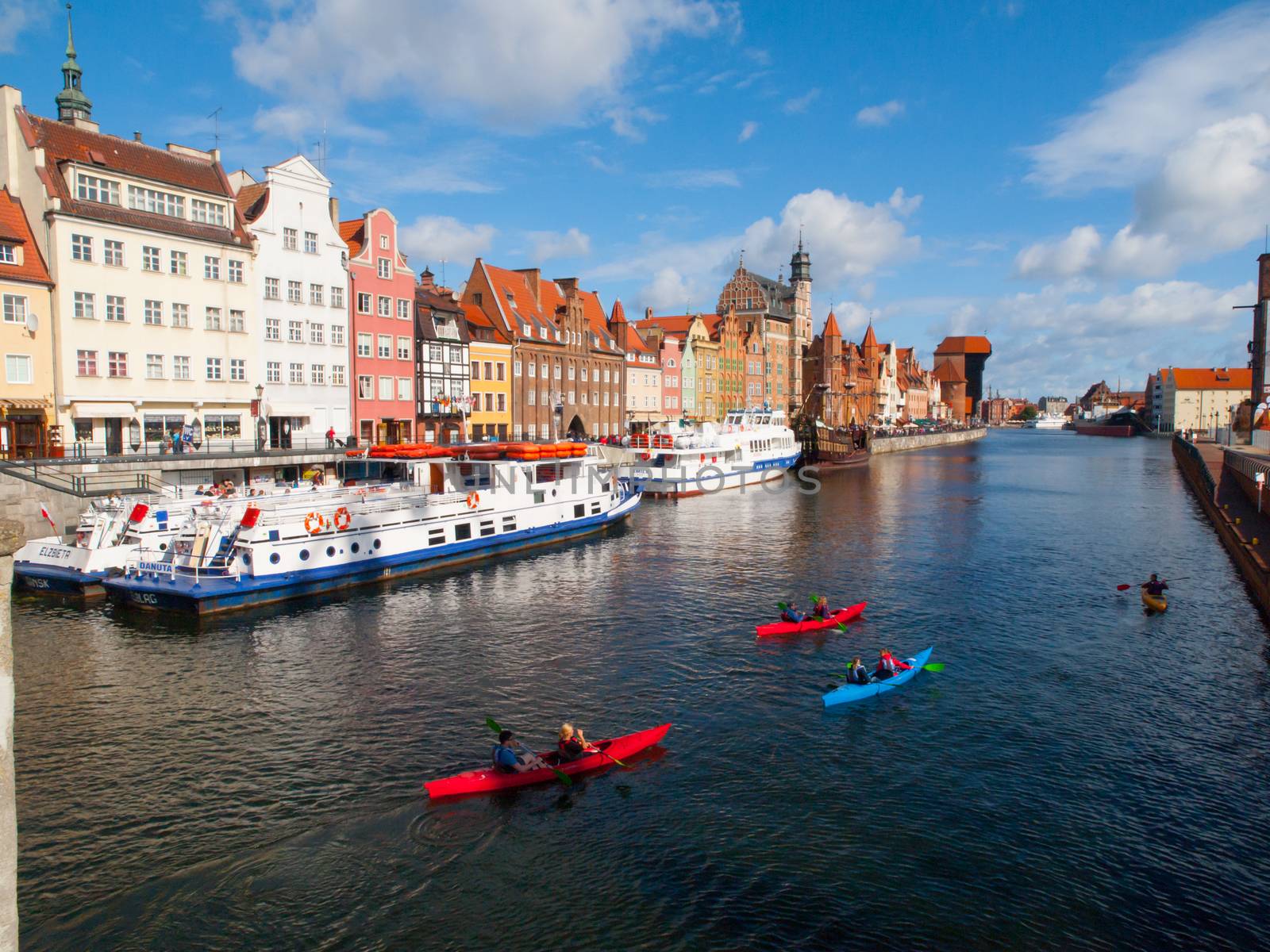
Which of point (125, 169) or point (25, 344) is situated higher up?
point (125, 169)

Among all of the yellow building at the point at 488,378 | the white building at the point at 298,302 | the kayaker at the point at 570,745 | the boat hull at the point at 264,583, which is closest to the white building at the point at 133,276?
the white building at the point at 298,302

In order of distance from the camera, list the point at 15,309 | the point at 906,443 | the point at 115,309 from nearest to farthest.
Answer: the point at 15,309 → the point at 115,309 → the point at 906,443

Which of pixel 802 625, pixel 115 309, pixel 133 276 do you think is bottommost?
pixel 802 625

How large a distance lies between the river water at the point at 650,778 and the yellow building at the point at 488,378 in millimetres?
41548

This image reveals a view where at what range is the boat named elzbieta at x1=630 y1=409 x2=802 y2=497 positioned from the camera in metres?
74.7

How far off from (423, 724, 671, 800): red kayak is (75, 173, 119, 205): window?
46203 mm

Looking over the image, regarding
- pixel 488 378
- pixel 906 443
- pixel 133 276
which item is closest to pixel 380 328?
pixel 488 378

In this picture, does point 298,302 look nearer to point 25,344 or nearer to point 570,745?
point 25,344

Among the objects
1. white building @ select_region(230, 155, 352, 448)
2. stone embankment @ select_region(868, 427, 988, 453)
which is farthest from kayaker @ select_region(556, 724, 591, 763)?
stone embankment @ select_region(868, 427, 988, 453)

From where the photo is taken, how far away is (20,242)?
149 feet

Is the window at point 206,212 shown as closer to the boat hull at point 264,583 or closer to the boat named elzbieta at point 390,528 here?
the boat named elzbieta at point 390,528

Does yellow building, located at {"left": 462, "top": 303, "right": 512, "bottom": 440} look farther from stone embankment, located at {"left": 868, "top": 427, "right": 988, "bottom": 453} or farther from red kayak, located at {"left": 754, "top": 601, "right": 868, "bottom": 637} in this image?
stone embankment, located at {"left": 868, "top": 427, "right": 988, "bottom": 453}

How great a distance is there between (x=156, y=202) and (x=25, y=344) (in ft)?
40.0

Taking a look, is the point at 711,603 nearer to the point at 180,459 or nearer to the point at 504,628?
the point at 504,628
